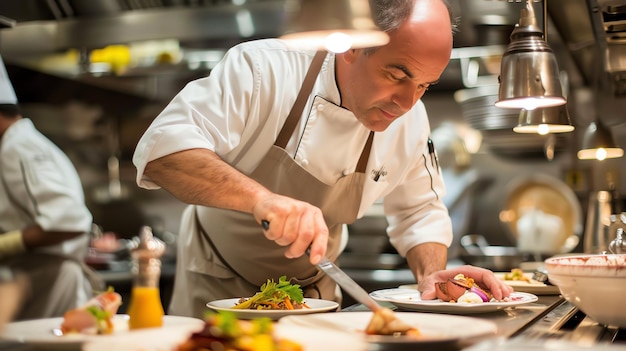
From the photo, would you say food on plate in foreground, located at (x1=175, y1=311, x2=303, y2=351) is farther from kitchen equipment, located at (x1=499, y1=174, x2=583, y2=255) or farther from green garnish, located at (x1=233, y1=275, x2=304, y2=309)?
kitchen equipment, located at (x1=499, y1=174, x2=583, y2=255)

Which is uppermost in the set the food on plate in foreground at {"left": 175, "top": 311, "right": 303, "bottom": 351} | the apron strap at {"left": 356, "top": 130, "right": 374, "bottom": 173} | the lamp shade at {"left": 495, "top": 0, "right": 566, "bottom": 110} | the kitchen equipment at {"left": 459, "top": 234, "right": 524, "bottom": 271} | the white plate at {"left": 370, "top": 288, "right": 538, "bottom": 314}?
the lamp shade at {"left": 495, "top": 0, "right": 566, "bottom": 110}

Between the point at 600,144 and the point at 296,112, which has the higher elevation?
the point at 296,112

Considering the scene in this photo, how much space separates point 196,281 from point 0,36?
1.69 metres

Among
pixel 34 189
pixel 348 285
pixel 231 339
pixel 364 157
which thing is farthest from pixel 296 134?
pixel 34 189

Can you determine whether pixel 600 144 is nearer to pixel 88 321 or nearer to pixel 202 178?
pixel 202 178

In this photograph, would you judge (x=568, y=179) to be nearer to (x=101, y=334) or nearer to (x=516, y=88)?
(x=516, y=88)

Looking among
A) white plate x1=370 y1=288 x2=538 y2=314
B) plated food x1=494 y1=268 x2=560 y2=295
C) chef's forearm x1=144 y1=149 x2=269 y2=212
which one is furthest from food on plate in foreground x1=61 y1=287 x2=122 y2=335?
plated food x1=494 y1=268 x2=560 y2=295

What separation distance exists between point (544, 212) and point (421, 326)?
3510 mm

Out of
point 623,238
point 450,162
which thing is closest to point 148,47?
point 450,162

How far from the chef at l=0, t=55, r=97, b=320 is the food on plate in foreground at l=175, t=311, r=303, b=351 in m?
1.72

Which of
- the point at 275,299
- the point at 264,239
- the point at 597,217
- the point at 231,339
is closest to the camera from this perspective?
the point at 231,339

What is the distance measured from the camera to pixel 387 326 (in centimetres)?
108

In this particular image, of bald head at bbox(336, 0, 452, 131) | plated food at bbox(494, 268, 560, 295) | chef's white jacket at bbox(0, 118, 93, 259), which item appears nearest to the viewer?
bald head at bbox(336, 0, 452, 131)

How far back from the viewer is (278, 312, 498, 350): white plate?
986 mm
